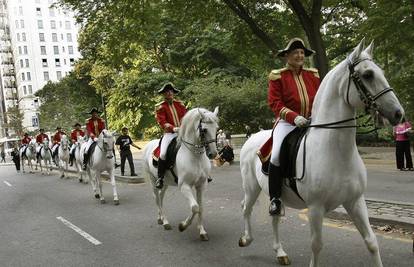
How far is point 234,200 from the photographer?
11.8 meters

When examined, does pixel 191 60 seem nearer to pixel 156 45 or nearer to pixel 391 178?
pixel 156 45

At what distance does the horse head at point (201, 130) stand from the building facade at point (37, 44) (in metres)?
114

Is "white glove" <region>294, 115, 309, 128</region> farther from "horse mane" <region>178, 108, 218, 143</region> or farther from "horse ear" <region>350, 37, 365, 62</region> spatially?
"horse mane" <region>178, 108, 218, 143</region>

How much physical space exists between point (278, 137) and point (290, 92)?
553 millimetres

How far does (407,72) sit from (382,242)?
531 inches

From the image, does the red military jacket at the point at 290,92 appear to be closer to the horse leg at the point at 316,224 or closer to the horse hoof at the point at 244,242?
the horse leg at the point at 316,224

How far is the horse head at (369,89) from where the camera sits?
388cm

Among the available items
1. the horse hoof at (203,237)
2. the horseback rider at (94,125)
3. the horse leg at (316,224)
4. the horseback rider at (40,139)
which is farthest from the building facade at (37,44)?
the horse leg at (316,224)

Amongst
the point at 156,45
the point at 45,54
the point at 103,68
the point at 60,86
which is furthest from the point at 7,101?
the point at 156,45

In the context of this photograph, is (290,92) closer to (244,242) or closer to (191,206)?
(244,242)

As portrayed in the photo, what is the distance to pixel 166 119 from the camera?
360 inches

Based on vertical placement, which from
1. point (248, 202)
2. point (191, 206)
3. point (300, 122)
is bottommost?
point (191, 206)

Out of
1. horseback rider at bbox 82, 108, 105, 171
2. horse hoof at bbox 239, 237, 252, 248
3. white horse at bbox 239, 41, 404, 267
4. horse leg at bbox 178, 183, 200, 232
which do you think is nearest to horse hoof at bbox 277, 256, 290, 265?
horse hoof at bbox 239, 237, 252, 248

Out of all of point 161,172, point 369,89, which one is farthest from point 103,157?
point 369,89
